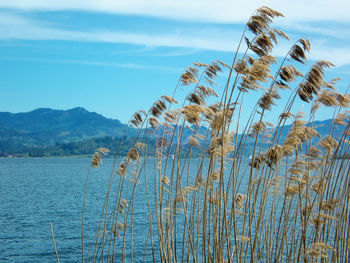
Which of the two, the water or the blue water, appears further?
the blue water

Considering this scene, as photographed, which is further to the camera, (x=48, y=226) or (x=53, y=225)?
(x=53, y=225)

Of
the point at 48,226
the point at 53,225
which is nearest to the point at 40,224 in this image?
the point at 53,225

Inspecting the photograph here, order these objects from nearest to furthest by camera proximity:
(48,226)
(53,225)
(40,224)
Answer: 1. (48,226)
2. (53,225)
3. (40,224)

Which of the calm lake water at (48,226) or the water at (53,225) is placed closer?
the water at (53,225)

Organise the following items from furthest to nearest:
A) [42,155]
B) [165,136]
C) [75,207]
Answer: [42,155] < [75,207] < [165,136]

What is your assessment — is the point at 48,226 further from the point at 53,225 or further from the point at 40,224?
the point at 40,224

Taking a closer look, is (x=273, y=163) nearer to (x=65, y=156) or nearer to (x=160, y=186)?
(x=160, y=186)

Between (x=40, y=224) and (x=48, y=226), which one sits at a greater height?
(x=48, y=226)

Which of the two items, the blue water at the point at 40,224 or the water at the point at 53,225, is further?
the blue water at the point at 40,224

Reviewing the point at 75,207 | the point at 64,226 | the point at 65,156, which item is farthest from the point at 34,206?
the point at 65,156

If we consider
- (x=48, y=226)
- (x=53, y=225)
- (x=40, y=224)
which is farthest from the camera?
(x=40, y=224)

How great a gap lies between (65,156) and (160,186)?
19424cm

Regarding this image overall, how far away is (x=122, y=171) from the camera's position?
4.92 metres

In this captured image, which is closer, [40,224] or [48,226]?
[48,226]
